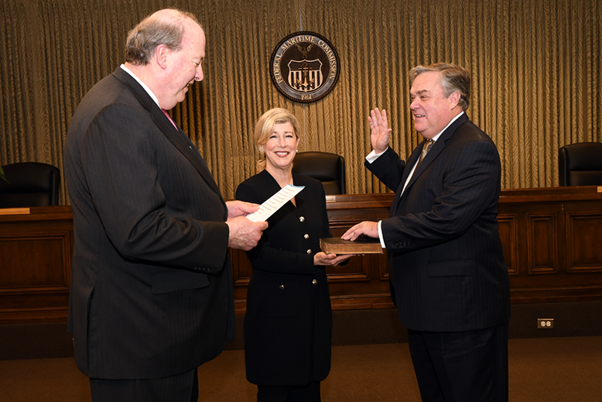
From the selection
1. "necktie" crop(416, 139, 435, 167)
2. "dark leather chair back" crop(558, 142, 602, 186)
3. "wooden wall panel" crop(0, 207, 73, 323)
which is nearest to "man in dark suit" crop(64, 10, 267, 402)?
"necktie" crop(416, 139, 435, 167)

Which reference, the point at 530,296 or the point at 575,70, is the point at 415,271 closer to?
the point at 530,296

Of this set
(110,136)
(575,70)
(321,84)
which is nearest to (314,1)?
(321,84)

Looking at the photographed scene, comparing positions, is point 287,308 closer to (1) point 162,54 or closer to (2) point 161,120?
(2) point 161,120

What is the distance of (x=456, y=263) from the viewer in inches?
70.2

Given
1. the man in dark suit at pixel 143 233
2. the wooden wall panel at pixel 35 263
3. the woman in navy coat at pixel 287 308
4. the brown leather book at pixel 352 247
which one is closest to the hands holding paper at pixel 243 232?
the man in dark suit at pixel 143 233

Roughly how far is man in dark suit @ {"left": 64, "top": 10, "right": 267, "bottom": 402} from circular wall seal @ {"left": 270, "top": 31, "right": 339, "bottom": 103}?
4.92 meters

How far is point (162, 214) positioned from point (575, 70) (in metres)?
6.74

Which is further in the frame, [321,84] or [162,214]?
[321,84]

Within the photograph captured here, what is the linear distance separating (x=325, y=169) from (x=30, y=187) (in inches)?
117

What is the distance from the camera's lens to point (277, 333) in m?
2.04

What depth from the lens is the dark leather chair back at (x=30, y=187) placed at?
4.68 meters

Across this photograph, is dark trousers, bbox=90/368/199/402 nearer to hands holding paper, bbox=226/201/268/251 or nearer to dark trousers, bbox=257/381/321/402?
hands holding paper, bbox=226/201/268/251

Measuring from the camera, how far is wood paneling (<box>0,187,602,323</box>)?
11.4 feet

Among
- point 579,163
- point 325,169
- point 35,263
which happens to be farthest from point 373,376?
point 579,163
